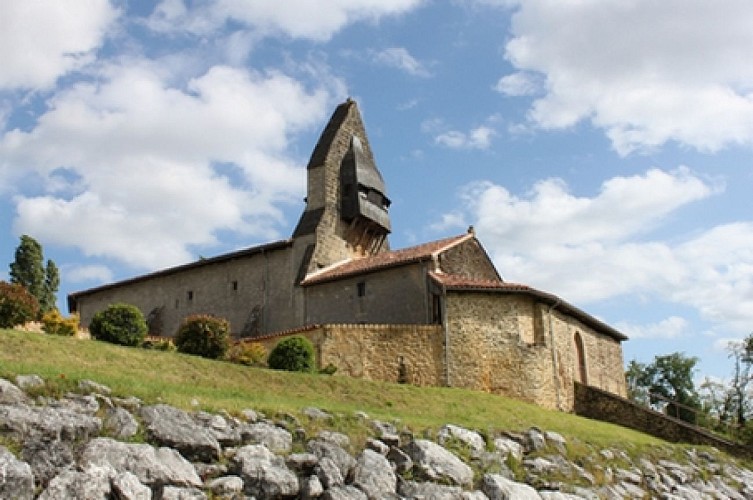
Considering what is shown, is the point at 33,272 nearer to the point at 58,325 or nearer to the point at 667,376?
the point at 58,325

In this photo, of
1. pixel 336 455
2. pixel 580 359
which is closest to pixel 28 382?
pixel 336 455

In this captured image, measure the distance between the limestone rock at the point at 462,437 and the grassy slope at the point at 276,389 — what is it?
408 millimetres

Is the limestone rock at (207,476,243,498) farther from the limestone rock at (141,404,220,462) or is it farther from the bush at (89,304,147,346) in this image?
the bush at (89,304,147,346)

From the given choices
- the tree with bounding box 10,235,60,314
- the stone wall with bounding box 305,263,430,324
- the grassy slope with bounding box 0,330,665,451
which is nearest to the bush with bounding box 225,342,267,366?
the grassy slope with bounding box 0,330,665,451

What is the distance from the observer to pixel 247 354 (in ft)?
81.0

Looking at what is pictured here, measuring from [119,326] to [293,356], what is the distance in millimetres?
5387

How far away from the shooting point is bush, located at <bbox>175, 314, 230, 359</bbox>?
24.1 metres

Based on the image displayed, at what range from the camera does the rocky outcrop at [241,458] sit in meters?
8.93

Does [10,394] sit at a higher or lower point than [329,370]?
lower

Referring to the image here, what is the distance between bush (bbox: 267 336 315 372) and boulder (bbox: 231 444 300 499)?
13.1 m

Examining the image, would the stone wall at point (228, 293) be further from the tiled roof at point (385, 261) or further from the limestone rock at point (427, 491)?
the limestone rock at point (427, 491)

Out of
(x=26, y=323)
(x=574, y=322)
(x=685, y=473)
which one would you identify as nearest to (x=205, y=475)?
(x=685, y=473)

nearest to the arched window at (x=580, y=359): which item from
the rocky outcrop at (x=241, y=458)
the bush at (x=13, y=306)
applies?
the rocky outcrop at (x=241, y=458)

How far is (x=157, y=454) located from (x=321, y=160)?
2922 cm
